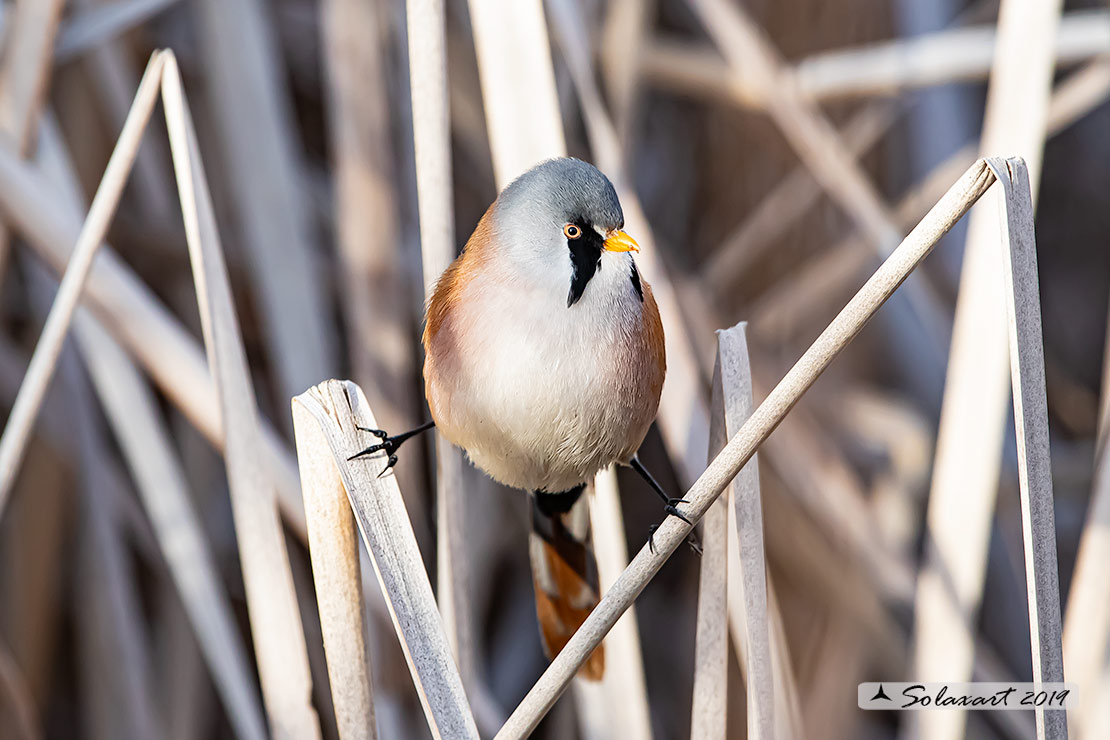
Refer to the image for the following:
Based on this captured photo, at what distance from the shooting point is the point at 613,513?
1032mm

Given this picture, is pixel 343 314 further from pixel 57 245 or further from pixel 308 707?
pixel 308 707

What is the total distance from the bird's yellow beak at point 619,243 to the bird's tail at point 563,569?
317 mm

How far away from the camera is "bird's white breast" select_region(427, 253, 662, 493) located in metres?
0.74

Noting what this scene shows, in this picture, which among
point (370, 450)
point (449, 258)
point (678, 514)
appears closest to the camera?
point (678, 514)

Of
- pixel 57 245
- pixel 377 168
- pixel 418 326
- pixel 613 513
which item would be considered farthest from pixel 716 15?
pixel 57 245

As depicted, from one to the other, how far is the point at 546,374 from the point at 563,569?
32 centimetres

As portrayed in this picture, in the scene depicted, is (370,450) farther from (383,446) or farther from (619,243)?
(619,243)

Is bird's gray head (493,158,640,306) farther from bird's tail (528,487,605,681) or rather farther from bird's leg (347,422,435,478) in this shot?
bird's tail (528,487,605,681)

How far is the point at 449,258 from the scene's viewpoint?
37.9 inches

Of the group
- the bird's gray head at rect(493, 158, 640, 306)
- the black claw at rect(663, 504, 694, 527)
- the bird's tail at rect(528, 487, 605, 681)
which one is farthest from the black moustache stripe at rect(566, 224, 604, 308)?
the bird's tail at rect(528, 487, 605, 681)

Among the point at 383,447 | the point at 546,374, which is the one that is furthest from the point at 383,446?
the point at 546,374

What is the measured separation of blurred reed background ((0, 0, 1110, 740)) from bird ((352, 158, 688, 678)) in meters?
0.19

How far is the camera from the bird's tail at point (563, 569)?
972mm

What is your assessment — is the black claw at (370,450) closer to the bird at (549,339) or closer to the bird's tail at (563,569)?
the bird at (549,339)
